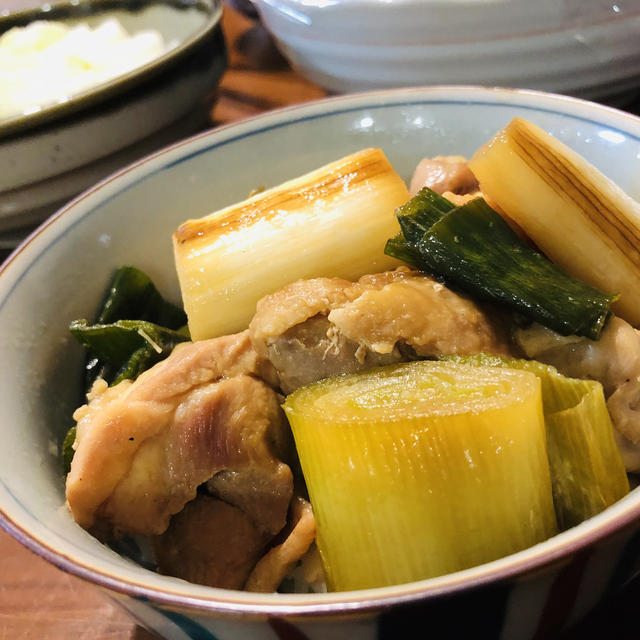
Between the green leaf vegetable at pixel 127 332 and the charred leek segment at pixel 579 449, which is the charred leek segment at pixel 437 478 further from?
the green leaf vegetable at pixel 127 332

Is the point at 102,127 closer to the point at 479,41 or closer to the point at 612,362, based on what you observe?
the point at 479,41

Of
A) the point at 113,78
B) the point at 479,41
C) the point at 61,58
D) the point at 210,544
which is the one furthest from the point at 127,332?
the point at 61,58

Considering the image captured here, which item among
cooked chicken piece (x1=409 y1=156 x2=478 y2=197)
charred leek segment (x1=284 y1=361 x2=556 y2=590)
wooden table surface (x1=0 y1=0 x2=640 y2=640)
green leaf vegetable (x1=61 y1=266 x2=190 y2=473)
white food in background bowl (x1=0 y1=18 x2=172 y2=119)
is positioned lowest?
wooden table surface (x1=0 y1=0 x2=640 y2=640)

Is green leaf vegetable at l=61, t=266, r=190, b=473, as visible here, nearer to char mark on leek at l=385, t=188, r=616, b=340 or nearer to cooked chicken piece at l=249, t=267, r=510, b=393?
cooked chicken piece at l=249, t=267, r=510, b=393

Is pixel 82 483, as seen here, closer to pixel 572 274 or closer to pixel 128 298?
pixel 128 298

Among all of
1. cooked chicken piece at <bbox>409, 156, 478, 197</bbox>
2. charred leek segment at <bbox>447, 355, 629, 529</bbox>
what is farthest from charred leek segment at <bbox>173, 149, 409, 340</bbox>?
charred leek segment at <bbox>447, 355, 629, 529</bbox>

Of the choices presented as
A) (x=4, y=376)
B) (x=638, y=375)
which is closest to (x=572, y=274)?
(x=638, y=375)
